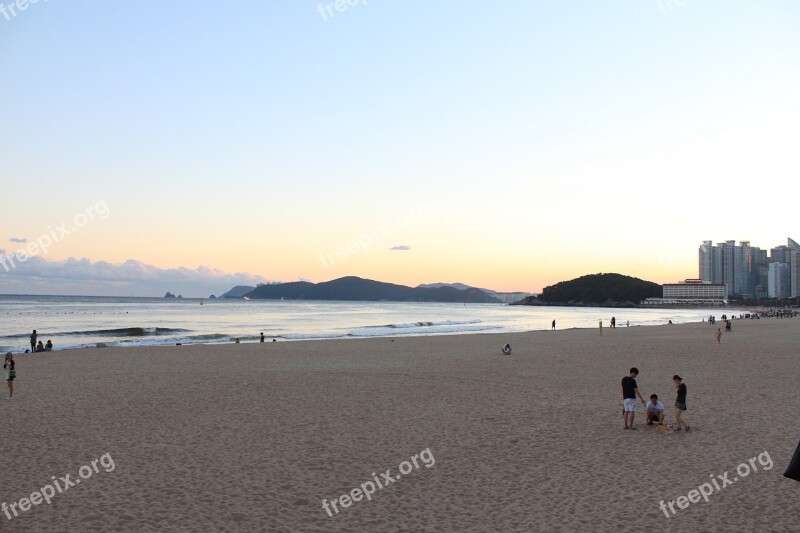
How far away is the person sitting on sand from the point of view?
11656 millimetres

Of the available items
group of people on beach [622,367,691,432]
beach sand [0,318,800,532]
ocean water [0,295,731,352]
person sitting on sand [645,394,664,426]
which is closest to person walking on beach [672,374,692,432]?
group of people on beach [622,367,691,432]

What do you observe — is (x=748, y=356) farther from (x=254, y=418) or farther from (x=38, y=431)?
(x=38, y=431)

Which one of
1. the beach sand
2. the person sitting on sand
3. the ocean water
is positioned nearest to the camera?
the beach sand

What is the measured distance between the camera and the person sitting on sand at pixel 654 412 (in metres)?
11.7

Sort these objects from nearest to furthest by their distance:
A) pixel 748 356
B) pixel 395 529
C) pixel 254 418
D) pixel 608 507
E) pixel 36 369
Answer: pixel 395 529 → pixel 608 507 → pixel 254 418 → pixel 36 369 → pixel 748 356

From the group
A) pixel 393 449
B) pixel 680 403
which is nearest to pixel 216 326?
pixel 393 449

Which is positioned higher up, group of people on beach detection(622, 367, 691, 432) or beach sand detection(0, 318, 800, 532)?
group of people on beach detection(622, 367, 691, 432)

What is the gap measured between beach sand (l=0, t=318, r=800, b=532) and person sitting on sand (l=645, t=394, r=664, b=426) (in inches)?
8.9

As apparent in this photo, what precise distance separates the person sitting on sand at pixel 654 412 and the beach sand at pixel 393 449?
0.74 ft

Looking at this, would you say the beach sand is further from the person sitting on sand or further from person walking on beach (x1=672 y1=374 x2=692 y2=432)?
person walking on beach (x1=672 y1=374 x2=692 y2=432)

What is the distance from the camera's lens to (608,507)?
24.4 feet

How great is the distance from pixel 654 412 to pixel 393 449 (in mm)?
5400

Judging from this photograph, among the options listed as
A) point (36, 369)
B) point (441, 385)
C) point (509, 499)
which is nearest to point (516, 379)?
Result: point (441, 385)

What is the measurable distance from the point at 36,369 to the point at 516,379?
702 inches
